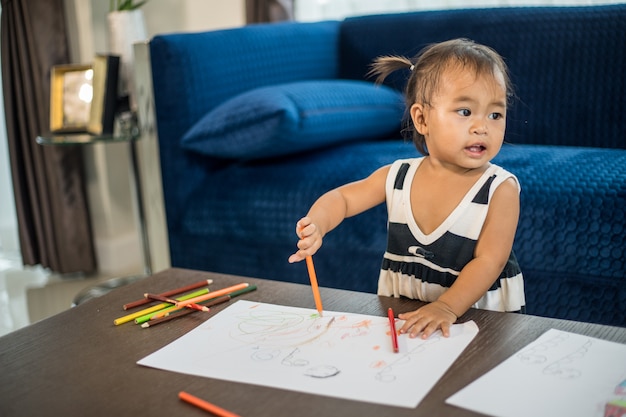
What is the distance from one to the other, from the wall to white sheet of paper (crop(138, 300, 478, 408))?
6.19 feet

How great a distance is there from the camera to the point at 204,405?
25.5 inches

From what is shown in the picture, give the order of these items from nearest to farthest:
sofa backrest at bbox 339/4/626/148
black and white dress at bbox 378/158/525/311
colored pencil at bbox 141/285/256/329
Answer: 1. colored pencil at bbox 141/285/256/329
2. black and white dress at bbox 378/158/525/311
3. sofa backrest at bbox 339/4/626/148

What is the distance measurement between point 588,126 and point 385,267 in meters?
0.96

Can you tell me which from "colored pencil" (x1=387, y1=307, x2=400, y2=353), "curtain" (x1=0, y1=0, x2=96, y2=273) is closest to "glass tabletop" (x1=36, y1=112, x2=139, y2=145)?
"curtain" (x1=0, y1=0, x2=96, y2=273)

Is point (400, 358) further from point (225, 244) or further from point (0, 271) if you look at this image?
point (0, 271)

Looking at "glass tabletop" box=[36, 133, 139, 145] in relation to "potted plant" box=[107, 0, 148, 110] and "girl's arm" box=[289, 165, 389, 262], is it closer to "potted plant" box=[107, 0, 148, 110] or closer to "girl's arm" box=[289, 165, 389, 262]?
"potted plant" box=[107, 0, 148, 110]

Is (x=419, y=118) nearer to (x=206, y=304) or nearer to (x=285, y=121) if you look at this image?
(x=206, y=304)

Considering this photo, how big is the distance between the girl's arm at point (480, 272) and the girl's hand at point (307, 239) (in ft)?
0.48

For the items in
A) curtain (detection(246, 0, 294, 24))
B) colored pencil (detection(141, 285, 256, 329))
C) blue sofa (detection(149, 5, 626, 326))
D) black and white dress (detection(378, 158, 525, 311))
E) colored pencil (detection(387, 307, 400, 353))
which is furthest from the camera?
curtain (detection(246, 0, 294, 24))

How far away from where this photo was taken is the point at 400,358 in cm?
73

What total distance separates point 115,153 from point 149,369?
6.82 feet

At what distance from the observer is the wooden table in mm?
651

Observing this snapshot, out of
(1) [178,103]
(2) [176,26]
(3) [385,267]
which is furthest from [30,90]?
(3) [385,267]

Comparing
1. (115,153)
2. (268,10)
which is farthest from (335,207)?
(115,153)
